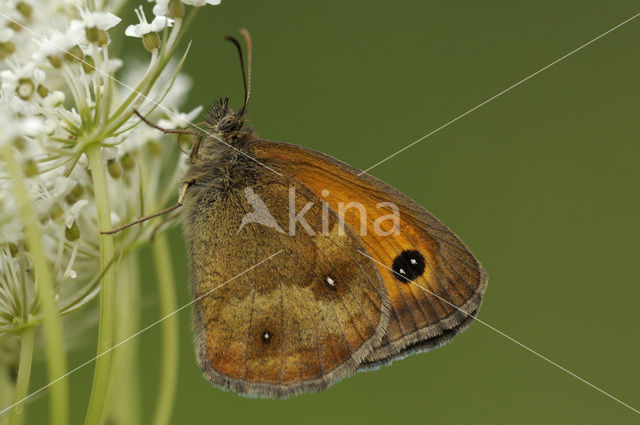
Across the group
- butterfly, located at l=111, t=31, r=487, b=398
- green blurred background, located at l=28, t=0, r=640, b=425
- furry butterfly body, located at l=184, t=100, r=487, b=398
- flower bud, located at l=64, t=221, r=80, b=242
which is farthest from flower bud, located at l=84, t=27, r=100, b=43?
green blurred background, located at l=28, t=0, r=640, b=425

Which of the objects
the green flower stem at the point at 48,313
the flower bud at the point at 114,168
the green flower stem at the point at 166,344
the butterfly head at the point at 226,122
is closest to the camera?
the green flower stem at the point at 48,313

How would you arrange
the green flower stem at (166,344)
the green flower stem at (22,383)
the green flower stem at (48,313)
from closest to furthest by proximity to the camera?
the green flower stem at (48,313), the green flower stem at (22,383), the green flower stem at (166,344)

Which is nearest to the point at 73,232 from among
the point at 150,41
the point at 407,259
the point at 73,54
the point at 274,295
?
the point at 73,54

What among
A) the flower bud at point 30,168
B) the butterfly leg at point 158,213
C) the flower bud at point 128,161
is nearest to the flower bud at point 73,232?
the butterfly leg at point 158,213

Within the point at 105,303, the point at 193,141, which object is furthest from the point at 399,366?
the point at 105,303

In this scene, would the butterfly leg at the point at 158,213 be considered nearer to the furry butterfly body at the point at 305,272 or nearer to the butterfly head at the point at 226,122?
the furry butterfly body at the point at 305,272

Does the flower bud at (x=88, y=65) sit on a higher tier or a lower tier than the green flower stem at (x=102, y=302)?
A: higher

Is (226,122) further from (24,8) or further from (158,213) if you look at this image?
(24,8)
